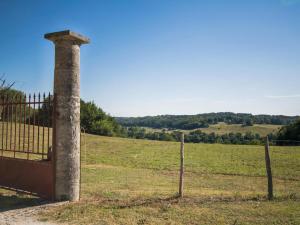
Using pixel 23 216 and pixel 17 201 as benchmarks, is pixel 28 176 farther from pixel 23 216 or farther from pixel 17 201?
pixel 23 216

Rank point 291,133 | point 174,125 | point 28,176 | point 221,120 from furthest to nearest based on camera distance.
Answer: point 221,120 < point 174,125 < point 291,133 < point 28,176

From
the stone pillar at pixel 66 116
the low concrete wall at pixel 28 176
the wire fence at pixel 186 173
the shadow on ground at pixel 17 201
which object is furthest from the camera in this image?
the wire fence at pixel 186 173

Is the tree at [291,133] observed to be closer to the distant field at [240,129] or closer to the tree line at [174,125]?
the tree line at [174,125]

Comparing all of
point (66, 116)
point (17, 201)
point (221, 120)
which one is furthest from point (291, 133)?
point (221, 120)

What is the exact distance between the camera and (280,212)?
7.25 m

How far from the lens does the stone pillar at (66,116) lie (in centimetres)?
824

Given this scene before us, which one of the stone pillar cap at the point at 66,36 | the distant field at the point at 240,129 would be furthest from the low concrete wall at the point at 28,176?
the distant field at the point at 240,129

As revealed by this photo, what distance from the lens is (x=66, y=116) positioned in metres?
8.31

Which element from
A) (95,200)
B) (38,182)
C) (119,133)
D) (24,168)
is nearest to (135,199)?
(95,200)

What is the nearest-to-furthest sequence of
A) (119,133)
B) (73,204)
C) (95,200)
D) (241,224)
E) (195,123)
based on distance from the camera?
(241,224), (73,204), (95,200), (119,133), (195,123)

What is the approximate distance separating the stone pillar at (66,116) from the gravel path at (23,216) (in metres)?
0.80

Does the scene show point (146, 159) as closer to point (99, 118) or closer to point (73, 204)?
point (73, 204)

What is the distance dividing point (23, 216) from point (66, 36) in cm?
503

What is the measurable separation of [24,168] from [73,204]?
219 cm
